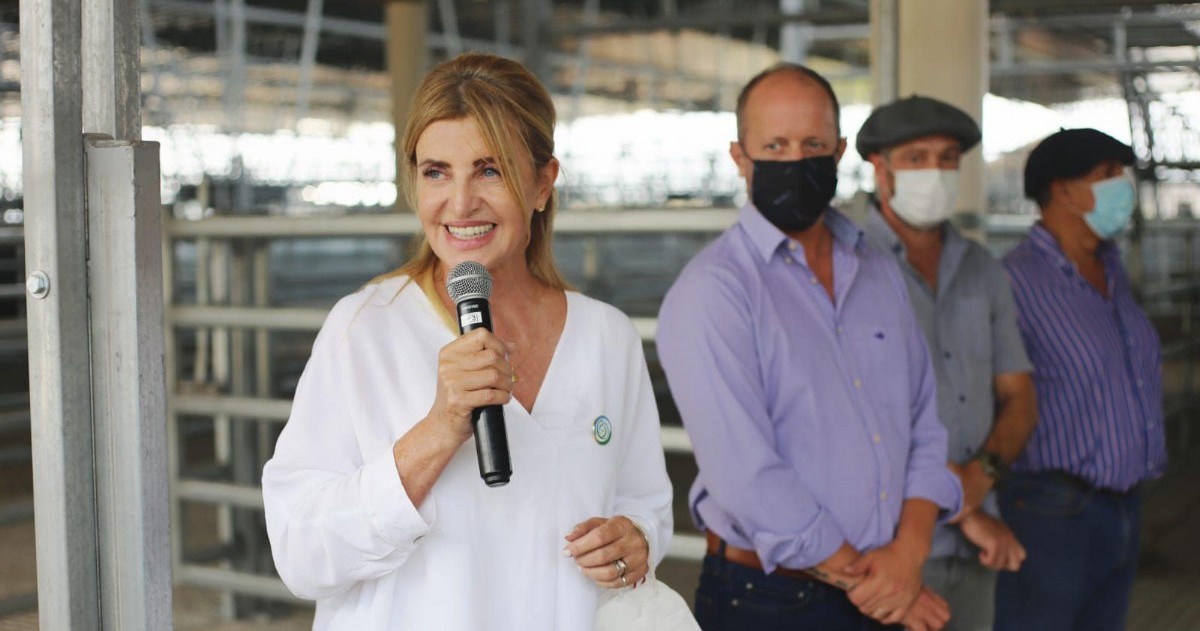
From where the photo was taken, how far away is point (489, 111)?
1455mm

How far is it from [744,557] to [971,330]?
716mm

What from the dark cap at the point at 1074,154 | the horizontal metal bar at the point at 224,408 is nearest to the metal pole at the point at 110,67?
the dark cap at the point at 1074,154

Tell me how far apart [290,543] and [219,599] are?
3581 mm

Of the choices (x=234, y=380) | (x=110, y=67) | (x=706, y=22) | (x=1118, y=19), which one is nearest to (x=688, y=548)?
(x=234, y=380)

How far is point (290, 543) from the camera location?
4.64 ft

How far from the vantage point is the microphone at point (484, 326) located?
1.27 metres

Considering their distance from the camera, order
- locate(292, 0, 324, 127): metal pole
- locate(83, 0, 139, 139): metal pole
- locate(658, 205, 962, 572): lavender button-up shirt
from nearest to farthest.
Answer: locate(83, 0, 139, 139): metal pole → locate(658, 205, 962, 572): lavender button-up shirt → locate(292, 0, 324, 127): metal pole

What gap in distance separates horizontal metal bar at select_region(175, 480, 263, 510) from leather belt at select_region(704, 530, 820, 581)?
218 cm

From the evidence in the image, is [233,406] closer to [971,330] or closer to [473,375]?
[971,330]

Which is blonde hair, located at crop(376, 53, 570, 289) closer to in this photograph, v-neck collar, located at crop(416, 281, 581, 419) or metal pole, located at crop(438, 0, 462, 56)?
v-neck collar, located at crop(416, 281, 581, 419)

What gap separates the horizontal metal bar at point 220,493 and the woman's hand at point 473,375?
9.96 ft

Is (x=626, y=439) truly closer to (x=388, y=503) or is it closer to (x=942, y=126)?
(x=388, y=503)

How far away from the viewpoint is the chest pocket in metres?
2.68

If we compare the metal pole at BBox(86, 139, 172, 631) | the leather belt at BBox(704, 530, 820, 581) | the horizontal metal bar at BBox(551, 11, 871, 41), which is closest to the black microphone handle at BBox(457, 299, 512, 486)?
the metal pole at BBox(86, 139, 172, 631)
